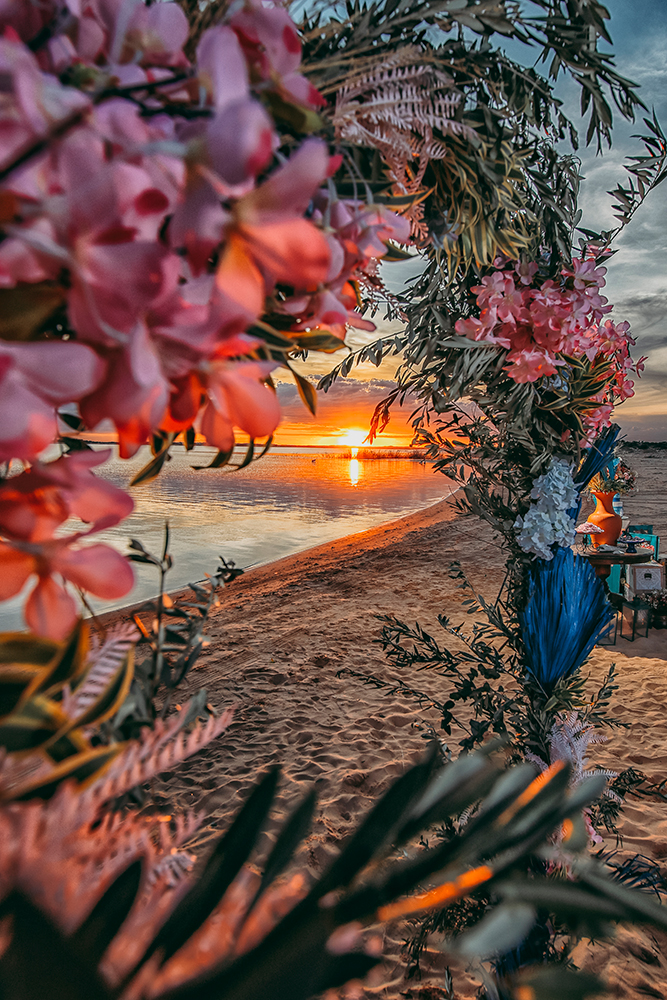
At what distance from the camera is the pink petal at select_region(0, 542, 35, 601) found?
0.95 feet

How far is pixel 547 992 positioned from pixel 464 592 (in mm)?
7272

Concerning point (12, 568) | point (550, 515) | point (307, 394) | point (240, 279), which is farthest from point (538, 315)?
point (12, 568)

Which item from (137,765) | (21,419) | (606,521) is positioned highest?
(21,419)

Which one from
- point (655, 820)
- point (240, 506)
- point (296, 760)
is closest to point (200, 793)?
point (296, 760)

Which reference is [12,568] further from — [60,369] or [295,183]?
[295,183]

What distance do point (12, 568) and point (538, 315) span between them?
1.48m

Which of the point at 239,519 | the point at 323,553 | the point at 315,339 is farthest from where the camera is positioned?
the point at 239,519

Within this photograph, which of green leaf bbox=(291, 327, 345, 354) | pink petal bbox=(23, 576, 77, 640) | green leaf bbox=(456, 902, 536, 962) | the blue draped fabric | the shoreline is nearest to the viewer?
green leaf bbox=(456, 902, 536, 962)

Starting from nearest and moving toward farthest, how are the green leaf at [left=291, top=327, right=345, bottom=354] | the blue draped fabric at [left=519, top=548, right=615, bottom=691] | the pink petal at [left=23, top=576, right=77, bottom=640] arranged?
the pink petal at [left=23, top=576, right=77, bottom=640] → the green leaf at [left=291, top=327, right=345, bottom=354] → the blue draped fabric at [left=519, top=548, right=615, bottom=691]

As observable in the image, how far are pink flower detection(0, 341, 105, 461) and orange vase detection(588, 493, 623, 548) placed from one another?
6061mm

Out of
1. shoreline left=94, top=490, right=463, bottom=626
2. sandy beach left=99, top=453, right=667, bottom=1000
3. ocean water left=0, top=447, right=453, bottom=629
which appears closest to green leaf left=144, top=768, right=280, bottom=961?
sandy beach left=99, top=453, right=667, bottom=1000

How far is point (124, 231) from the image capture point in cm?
25

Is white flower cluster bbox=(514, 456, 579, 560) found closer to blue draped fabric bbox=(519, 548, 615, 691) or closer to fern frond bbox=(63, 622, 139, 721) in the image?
blue draped fabric bbox=(519, 548, 615, 691)

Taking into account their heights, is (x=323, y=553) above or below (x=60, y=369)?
below
